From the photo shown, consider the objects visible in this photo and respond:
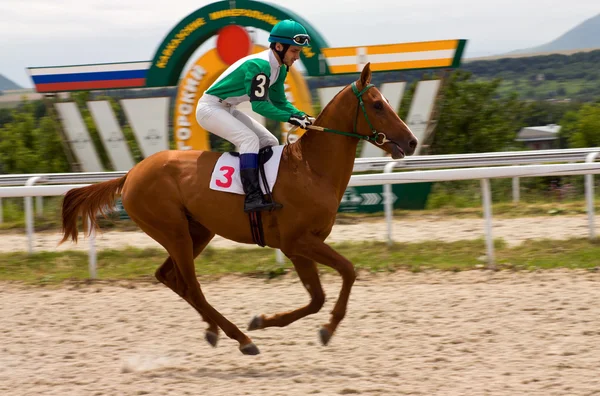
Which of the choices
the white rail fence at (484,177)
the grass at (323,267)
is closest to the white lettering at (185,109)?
the grass at (323,267)

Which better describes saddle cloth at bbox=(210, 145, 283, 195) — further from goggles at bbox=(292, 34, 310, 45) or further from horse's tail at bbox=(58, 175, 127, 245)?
horse's tail at bbox=(58, 175, 127, 245)

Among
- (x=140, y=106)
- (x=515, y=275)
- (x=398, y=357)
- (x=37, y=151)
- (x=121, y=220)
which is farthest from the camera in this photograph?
(x=37, y=151)

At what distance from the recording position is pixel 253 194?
4777 millimetres

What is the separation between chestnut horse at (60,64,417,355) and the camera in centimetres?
469

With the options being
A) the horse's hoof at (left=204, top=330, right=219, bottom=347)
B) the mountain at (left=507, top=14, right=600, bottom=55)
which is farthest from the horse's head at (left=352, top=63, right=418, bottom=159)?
the mountain at (left=507, top=14, right=600, bottom=55)

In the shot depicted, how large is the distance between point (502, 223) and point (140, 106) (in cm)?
579

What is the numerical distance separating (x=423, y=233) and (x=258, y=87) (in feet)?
13.2

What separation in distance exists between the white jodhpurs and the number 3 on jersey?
30 centimetres

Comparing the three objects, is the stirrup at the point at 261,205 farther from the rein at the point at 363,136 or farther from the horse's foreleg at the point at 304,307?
the rein at the point at 363,136

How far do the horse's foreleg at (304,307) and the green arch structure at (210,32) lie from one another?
635 centimetres

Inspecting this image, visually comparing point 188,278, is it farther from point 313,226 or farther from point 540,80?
point 540,80

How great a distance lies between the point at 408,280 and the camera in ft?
21.5

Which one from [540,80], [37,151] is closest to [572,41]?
[540,80]

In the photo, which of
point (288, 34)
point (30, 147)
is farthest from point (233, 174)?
point (30, 147)
